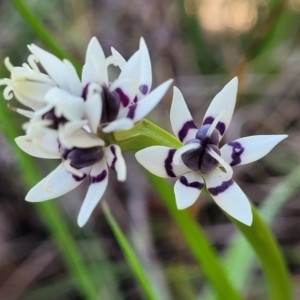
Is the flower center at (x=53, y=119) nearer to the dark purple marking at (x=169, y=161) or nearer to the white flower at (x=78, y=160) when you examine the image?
the white flower at (x=78, y=160)

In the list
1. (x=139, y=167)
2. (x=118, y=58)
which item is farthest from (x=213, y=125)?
(x=139, y=167)

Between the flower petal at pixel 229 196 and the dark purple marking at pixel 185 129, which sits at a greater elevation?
the dark purple marking at pixel 185 129

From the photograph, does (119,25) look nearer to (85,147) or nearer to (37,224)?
(37,224)

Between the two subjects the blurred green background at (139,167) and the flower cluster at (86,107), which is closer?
the flower cluster at (86,107)

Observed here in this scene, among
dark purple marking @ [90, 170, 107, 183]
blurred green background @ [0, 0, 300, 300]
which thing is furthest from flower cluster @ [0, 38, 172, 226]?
blurred green background @ [0, 0, 300, 300]

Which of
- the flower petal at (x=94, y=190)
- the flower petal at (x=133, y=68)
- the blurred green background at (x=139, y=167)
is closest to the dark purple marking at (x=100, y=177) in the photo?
the flower petal at (x=94, y=190)

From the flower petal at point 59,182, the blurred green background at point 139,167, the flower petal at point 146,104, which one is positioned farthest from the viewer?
the blurred green background at point 139,167

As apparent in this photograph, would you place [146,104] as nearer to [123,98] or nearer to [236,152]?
[123,98]
